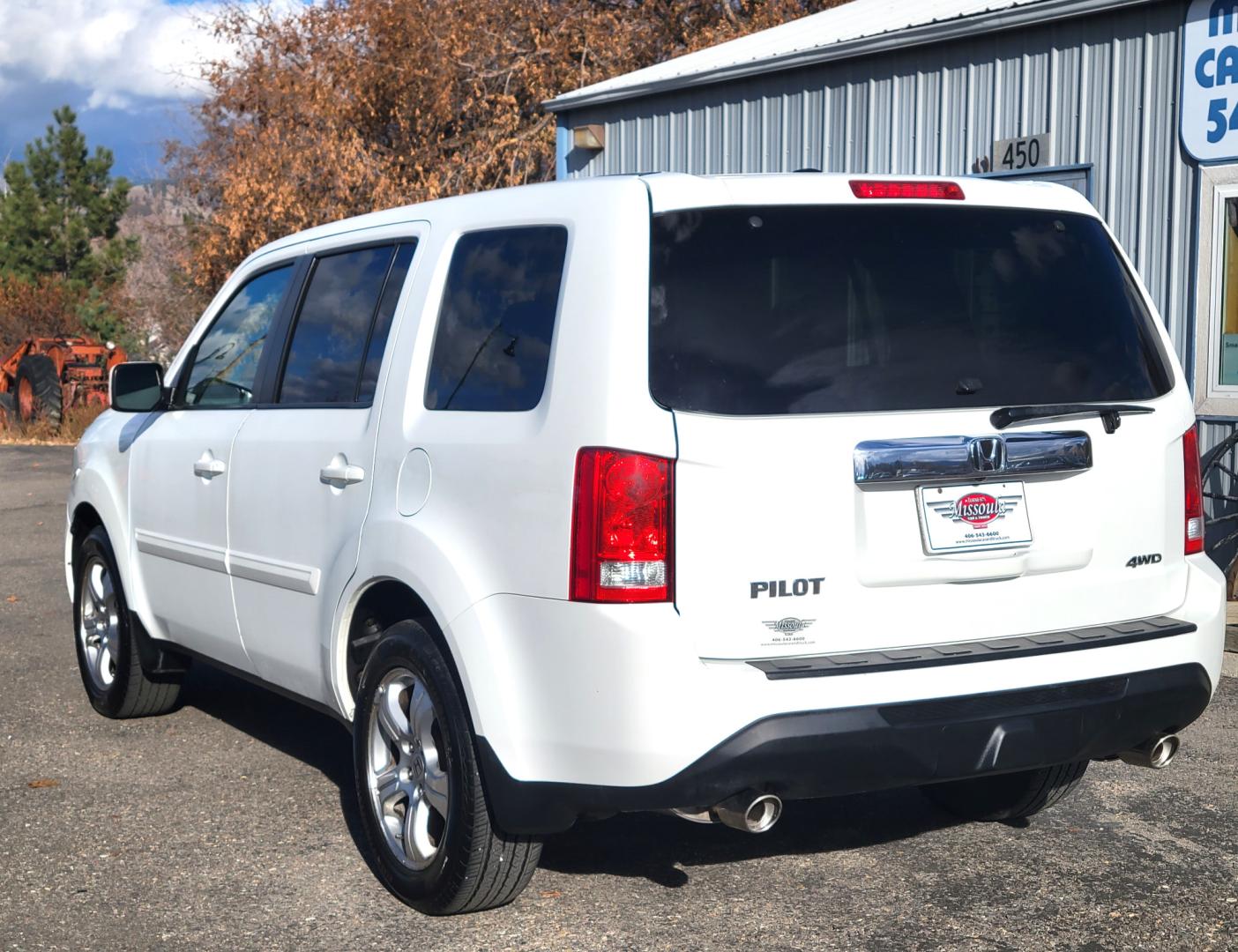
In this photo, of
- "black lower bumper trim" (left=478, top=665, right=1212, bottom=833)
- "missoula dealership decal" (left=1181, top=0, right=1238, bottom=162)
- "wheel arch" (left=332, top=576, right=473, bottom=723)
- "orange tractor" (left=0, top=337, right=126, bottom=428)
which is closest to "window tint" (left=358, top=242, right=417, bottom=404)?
"wheel arch" (left=332, top=576, right=473, bottom=723)

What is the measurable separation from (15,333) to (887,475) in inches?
1314

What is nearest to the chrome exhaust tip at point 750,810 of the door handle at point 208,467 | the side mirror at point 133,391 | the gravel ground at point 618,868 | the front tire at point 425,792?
the gravel ground at point 618,868

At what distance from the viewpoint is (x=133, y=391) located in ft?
19.6

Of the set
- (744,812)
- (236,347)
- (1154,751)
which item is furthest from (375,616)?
(1154,751)

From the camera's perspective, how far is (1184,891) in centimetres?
437

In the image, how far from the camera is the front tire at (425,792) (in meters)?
3.93

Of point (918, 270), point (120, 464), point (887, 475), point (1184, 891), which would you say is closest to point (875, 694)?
point (887, 475)

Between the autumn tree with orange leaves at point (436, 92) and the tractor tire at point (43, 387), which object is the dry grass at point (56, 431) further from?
the autumn tree with orange leaves at point (436, 92)

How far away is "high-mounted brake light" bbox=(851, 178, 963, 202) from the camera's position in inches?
155

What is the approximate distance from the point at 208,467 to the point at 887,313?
2609 millimetres

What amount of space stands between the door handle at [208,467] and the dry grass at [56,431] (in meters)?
20.2

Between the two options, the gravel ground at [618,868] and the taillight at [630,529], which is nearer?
the taillight at [630,529]

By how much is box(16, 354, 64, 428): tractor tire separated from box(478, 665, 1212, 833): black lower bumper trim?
23.2 metres

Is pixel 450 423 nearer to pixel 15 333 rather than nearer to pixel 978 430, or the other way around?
pixel 978 430
